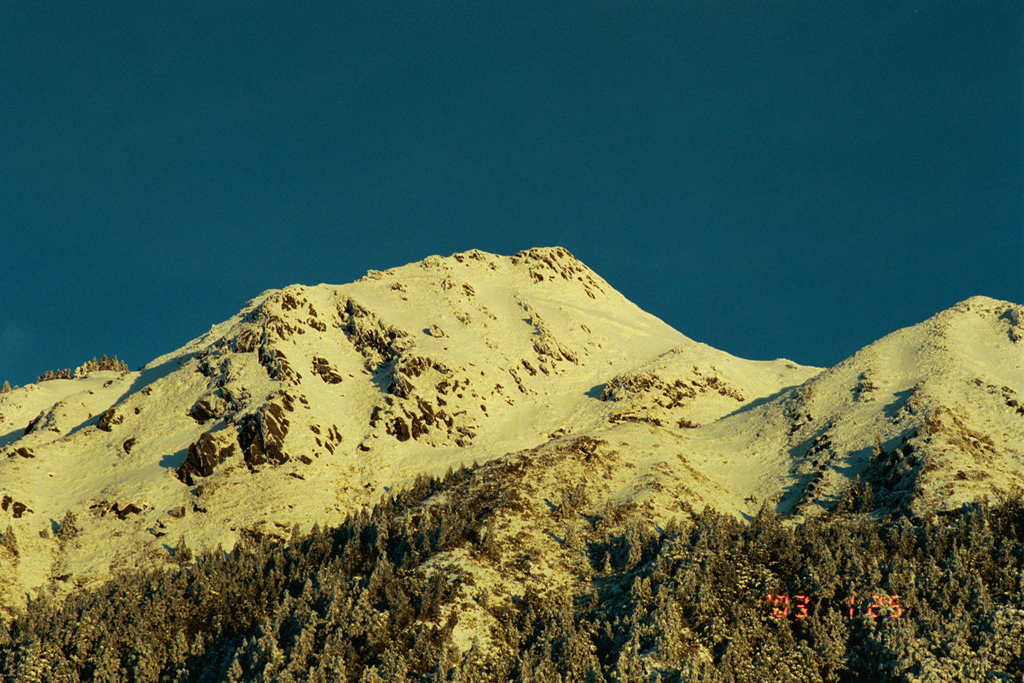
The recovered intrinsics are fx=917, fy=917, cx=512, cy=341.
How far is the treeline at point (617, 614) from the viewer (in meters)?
74.3

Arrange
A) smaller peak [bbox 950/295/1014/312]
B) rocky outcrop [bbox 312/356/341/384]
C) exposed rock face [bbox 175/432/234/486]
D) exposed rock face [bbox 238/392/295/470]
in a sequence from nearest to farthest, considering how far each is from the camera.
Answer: exposed rock face [bbox 175/432/234/486] → exposed rock face [bbox 238/392/295/470] → rocky outcrop [bbox 312/356/341/384] → smaller peak [bbox 950/295/1014/312]

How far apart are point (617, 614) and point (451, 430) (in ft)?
244

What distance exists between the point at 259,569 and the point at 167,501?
34.9 metres

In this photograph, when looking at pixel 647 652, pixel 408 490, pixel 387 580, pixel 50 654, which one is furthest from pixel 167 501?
pixel 647 652

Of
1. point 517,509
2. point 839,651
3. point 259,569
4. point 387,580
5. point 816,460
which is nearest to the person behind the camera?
point 839,651

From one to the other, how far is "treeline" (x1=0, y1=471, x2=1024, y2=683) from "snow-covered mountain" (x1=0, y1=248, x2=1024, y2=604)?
11.3 metres

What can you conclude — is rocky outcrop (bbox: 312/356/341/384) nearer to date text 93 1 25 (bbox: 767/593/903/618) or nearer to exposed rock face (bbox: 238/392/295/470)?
exposed rock face (bbox: 238/392/295/470)

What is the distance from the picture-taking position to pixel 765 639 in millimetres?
77000

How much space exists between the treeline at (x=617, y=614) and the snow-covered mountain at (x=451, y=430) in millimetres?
11331

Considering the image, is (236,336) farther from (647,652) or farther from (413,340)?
(647,652)

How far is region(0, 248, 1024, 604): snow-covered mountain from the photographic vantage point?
112188 millimetres

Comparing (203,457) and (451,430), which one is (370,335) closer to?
(451,430)

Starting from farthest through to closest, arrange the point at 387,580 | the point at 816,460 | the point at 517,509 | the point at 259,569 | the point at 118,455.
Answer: the point at 118,455
the point at 816,460
the point at 517,509
the point at 259,569
the point at 387,580

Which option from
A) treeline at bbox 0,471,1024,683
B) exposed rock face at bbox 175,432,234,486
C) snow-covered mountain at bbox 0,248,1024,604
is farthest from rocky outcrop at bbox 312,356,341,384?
treeline at bbox 0,471,1024,683
